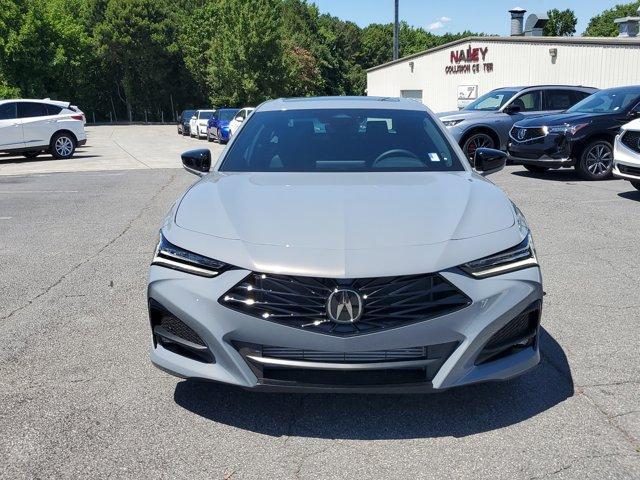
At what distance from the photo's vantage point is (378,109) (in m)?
4.90

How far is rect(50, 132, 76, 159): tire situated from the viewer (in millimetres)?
19438

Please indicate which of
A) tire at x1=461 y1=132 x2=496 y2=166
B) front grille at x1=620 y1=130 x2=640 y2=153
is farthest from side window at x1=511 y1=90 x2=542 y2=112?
front grille at x1=620 y1=130 x2=640 y2=153

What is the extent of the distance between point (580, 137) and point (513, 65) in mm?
17714

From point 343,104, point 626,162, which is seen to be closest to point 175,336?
point 343,104

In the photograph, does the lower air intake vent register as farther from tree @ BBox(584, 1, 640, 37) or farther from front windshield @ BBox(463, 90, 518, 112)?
tree @ BBox(584, 1, 640, 37)

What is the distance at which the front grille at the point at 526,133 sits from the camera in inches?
492

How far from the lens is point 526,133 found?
12758 millimetres

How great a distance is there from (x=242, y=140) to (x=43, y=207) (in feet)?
22.3

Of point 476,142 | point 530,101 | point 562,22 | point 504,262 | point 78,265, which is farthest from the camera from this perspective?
point 562,22

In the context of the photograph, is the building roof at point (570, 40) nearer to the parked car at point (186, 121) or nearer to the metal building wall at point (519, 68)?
the metal building wall at point (519, 68)

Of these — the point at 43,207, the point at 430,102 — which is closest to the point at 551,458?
the point at 43,207

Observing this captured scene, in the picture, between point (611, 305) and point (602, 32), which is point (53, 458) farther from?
point (602, 32)

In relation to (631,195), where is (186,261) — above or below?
above

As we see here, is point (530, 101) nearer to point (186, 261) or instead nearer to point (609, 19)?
point (186, 261)
